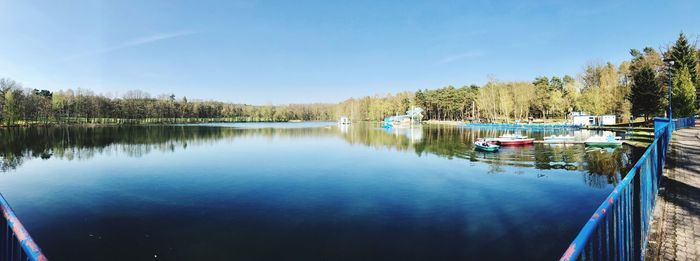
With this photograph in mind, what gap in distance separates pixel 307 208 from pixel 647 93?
61502mm

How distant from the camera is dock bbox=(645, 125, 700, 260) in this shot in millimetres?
5422

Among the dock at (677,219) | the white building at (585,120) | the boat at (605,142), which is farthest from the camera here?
the white building at (585,120)

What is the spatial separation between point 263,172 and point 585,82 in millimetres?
86066

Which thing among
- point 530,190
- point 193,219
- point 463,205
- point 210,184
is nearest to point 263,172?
point 210,184

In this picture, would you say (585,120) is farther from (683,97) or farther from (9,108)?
(9,108)

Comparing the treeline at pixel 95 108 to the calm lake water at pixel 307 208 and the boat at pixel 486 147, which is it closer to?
the calm lake water at pixel 307 208

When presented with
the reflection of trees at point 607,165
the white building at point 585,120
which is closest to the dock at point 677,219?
the reflection of trees at point 607,165

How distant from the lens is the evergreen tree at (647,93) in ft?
179

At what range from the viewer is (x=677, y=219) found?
266 inches

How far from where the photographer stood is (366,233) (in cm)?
1103

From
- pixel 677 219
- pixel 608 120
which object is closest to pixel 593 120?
pixel 608 120

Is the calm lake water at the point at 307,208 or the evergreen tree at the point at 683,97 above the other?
the evergreen tree at the point at 683,97

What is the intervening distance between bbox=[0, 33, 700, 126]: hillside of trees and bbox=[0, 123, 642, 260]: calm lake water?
17387mm

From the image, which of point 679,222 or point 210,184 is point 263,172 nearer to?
point 210,184
